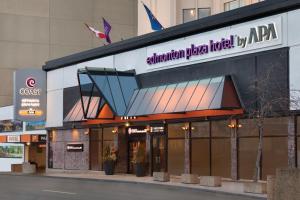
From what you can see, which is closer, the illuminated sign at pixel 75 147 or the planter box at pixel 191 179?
the planter box at pixel 191 179

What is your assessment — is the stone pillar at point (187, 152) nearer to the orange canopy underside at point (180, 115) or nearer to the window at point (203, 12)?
the orange canopy underside at point (180, 115)

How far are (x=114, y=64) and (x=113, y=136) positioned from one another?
4.87 metres

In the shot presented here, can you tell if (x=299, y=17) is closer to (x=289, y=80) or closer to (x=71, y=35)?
(x=289, y=80)

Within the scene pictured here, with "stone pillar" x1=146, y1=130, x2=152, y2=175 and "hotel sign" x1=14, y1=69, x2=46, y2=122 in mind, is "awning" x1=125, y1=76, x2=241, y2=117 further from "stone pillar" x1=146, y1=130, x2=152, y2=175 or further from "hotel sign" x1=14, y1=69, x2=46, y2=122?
"hotel sign" x1=14, y1=69, x2=46, y2=122

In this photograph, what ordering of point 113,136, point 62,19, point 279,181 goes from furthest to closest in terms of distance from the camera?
point 62,19 → point 113,136 → point 279,181

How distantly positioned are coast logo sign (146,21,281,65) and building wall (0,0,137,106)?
127 feet

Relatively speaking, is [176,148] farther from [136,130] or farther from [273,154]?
[273,154]

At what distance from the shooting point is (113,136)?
1679 inches

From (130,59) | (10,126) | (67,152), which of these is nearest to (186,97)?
(130,59)

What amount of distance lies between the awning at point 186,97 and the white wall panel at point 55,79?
11908 mm

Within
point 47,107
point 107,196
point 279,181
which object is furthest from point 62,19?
point 279,181

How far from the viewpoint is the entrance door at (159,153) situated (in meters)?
37.6

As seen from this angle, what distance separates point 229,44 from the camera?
107 ft

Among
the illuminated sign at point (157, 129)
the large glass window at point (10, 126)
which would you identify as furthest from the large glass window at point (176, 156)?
the large glass window at point (10, 126)
